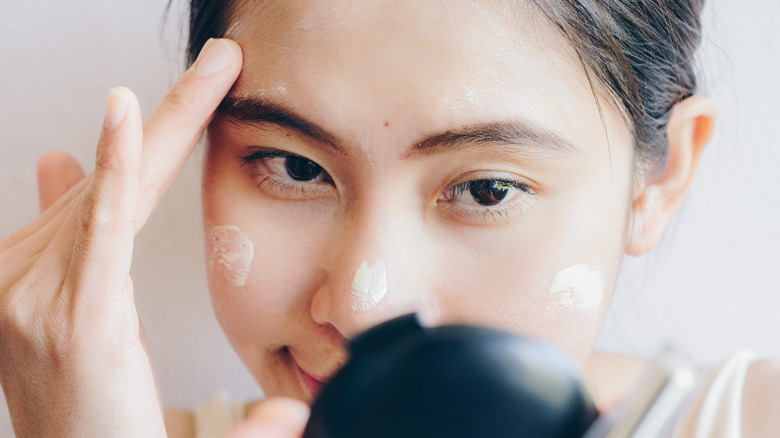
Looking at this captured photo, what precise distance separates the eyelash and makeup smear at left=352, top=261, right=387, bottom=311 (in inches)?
2.4

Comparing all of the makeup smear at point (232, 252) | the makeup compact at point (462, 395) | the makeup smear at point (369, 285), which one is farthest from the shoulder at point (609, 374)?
the makeup smear at point (232, 252)

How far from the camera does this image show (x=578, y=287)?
42 cm

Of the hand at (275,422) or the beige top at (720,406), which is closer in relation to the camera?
the hand at (275,422)

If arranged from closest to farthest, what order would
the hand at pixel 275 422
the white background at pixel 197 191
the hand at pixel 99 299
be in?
the hand at pixel 275 422
the hand at pixel 99 299
the white background at pixel 197 191

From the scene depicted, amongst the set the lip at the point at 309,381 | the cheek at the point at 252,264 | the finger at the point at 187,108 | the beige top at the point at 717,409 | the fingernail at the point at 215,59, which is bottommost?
the beige top at the point at 717,409

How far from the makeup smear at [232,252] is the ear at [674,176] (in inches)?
11.5

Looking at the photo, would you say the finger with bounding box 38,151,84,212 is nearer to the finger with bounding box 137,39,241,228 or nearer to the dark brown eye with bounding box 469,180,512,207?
the finger with bounding box 137,39,241,228

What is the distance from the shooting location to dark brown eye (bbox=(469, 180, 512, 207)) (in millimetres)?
404

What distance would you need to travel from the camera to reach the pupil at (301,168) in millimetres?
435

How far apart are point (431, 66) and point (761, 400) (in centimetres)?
34

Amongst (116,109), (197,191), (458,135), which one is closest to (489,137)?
(458,135)

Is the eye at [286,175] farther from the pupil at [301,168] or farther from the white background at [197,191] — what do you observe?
the white background at [197,191]

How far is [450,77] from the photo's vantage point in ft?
1.21

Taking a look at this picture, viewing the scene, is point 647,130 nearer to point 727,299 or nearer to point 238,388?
point 727,299
